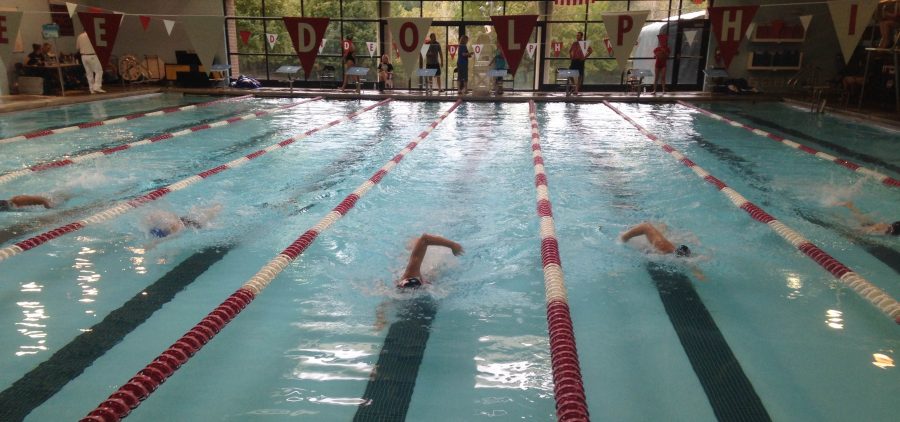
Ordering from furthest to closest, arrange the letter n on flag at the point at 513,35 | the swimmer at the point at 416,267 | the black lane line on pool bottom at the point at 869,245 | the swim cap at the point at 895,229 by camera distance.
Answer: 1. the letter n on flag at the point at 513,35
2. the swim cap at the point at 895,229
3. the black lane line on pool bottom at the point at 869,245
4. the swimmer at the point at 416,267

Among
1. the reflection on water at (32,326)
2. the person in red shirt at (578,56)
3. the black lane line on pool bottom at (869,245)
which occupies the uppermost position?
the person in red shirt at (578,56)

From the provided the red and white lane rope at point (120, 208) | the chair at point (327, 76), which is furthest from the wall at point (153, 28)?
the red and white lane rope at point (120, 208)

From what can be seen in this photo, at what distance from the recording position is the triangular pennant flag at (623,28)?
31.0ft

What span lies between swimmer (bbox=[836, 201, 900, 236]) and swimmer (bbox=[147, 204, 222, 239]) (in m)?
5.24

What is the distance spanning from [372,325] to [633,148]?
606cm

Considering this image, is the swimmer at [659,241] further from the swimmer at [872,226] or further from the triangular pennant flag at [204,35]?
the triangular pennant flag at [204,35]

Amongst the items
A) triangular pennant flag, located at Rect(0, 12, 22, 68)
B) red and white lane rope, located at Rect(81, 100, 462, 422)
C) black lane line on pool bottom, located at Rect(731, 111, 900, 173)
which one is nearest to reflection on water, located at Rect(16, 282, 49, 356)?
red and white lane rope, located at Rect(81, 100, 462, 422)

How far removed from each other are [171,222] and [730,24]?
8.25m

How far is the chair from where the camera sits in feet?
54.9

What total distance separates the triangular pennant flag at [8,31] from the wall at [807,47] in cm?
1501

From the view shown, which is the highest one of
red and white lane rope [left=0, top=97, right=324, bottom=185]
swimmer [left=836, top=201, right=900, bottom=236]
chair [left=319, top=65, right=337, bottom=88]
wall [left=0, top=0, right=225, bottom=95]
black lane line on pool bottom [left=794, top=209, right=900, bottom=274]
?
wall [left=0, top=0, right=225, bottom=95]

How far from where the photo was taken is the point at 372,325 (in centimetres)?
317

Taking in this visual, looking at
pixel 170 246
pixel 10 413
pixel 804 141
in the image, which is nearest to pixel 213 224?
pixel 170 246

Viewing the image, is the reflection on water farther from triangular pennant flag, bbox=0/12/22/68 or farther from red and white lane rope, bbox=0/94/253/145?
triangular pennant flag, bbox=0/12/22/68
